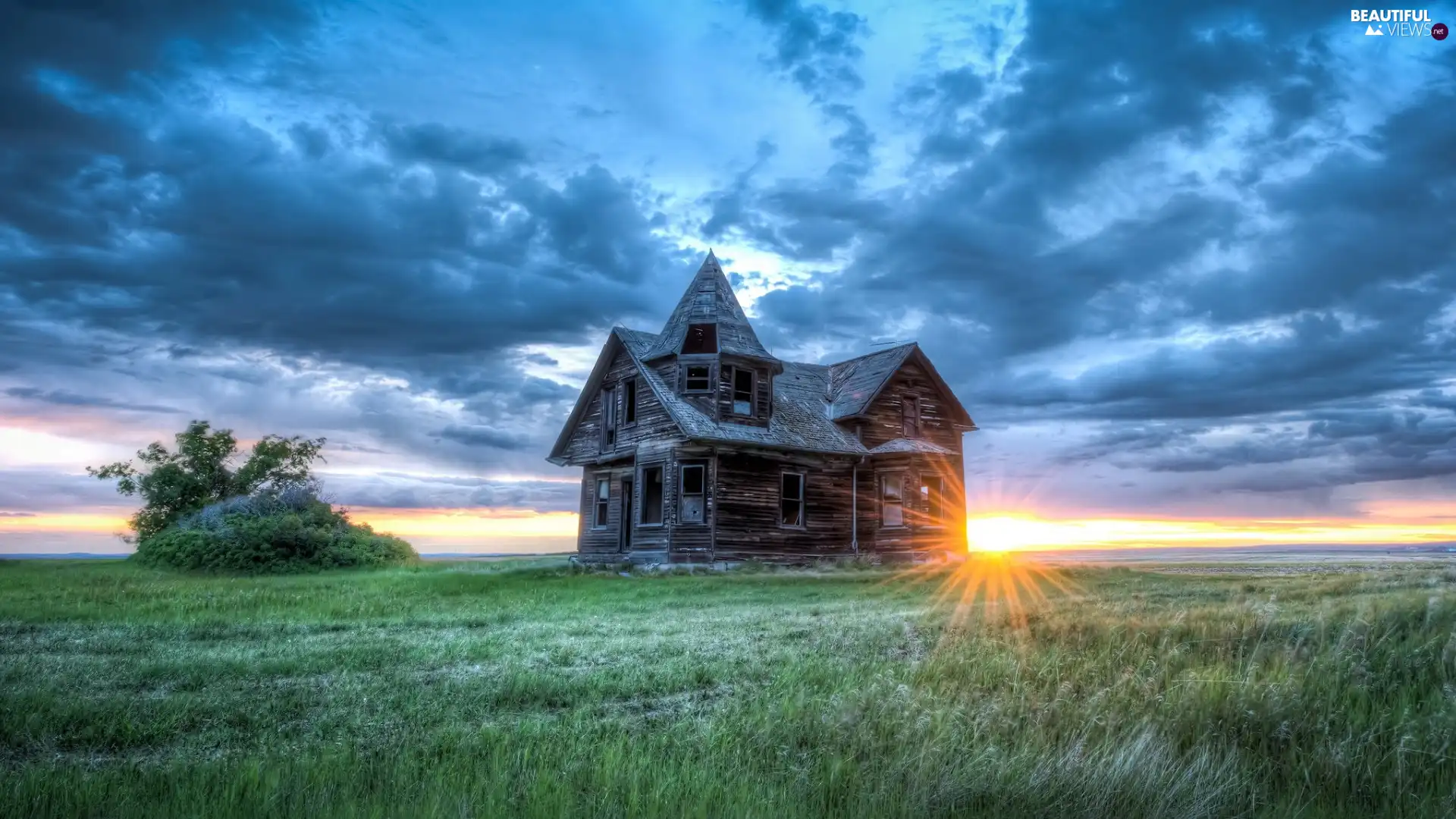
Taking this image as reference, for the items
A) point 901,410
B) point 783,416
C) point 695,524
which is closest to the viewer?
point 695,524

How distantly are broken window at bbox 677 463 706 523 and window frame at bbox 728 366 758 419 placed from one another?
2.42 metres

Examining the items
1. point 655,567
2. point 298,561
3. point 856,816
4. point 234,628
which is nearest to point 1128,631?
point 856,816

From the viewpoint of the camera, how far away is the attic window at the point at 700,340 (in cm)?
2958

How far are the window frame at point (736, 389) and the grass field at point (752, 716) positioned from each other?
1637 cm

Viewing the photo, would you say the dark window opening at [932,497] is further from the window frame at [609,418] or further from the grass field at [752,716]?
the grass field at [752,716]

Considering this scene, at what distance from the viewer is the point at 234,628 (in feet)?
40.1

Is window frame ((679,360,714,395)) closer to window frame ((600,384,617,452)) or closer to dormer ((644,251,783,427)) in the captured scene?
dormer ((644,251,783,427))

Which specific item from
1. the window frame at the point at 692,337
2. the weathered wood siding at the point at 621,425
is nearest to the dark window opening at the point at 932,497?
the window frame at the point at 692,337

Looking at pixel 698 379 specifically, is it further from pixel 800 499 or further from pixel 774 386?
pixel 800 499

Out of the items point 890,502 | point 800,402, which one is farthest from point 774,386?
point 890,502

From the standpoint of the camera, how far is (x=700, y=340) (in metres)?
30.2

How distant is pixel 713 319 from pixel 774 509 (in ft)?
22.3

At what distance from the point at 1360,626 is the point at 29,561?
120 ft

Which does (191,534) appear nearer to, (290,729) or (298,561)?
(298,561)
